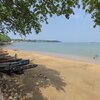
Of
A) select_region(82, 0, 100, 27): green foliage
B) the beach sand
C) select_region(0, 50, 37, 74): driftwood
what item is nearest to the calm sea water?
the beach sand

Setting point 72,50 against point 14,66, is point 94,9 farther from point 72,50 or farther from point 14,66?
point 72,50

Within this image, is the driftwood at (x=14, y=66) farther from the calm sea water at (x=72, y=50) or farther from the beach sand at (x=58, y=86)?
the calm sea water at (x=72, y=50)

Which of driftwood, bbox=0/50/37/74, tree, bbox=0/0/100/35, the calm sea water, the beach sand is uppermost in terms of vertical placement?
tree, bbox=0/0/100/35

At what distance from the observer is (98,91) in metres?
13.8

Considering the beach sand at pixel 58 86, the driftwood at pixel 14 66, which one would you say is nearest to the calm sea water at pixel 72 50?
the beach sand at pixel 58 86

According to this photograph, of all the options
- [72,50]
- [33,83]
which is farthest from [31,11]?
[72,50]

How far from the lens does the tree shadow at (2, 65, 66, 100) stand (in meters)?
12.2

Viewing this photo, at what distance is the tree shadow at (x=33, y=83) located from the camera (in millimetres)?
12180

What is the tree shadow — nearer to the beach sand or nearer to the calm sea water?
the beach sand

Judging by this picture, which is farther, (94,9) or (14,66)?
(14,66)

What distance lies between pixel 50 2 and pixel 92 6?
103 inches

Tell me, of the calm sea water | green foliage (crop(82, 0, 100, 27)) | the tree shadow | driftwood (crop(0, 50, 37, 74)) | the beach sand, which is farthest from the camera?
the calm sea water

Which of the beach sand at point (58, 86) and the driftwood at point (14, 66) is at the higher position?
the driftwood at point (14, 66)

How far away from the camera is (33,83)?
1412cm
